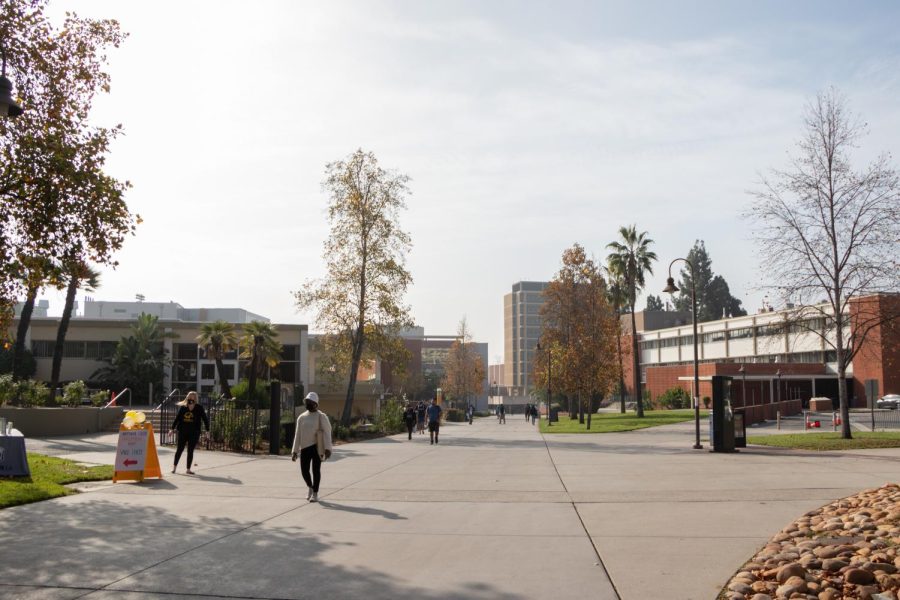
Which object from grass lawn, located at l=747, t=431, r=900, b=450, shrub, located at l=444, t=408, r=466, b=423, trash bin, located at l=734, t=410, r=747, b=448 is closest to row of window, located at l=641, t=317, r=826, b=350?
shrub, located at l=444, t=408, r=466, b=423

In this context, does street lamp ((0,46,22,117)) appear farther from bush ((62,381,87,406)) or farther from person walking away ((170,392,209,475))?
bush ((62,381,87,406))

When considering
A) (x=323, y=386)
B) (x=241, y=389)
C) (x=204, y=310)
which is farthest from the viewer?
(x=204, y=310)

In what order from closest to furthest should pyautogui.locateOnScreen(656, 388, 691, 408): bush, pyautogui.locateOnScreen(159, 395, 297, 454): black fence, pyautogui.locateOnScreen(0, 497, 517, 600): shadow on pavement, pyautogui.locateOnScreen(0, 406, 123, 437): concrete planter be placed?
pyautogui.locateOnScreen(0, 497, 517, 600): shadow on pavement < pyautogui.locateOnScreen(159, 395, 297, 454): black fence < pyautogui.locateOnScreen(0, 406, 123, 437): concrete planter < pyautogui.locateOnScreen(656, 388, 691, 408): bush

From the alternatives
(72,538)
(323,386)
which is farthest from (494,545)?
(323,386)

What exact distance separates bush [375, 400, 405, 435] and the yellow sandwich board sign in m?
24.2

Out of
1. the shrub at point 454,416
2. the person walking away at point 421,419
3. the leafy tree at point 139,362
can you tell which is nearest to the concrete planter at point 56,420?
the person walking away at point 421,419

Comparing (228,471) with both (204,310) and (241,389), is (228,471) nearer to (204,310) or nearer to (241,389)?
(241,389)

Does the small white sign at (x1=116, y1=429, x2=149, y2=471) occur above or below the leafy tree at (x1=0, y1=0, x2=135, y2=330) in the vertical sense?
below

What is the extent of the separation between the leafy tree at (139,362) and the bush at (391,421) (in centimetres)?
2247

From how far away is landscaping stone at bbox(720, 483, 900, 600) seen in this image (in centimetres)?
587

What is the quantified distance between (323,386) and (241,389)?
29383mm

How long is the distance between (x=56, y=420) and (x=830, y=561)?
28.1 meters

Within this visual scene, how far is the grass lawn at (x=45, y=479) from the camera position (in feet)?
35.4

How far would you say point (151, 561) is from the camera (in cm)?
726
